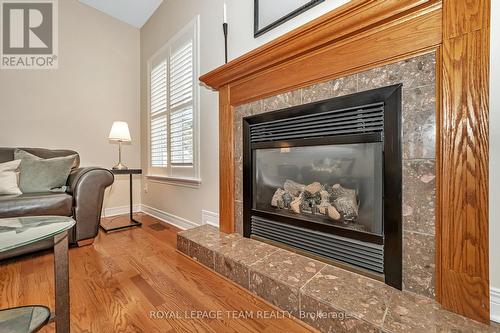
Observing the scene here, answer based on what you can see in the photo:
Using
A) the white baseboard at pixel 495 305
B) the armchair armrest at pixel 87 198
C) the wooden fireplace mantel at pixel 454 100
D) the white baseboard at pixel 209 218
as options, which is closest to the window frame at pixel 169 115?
the white baseboard at pixel 209 218

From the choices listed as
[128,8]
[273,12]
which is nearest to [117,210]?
[128,8]

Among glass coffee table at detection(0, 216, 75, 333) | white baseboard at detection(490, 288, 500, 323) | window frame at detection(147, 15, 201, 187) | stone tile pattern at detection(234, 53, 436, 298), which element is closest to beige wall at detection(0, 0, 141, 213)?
window frame at detection(147, 15, 201, 187)

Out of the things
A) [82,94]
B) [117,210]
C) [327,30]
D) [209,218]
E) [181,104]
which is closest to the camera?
[327,30]

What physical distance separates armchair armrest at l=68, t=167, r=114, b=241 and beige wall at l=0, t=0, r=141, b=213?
1014 mm

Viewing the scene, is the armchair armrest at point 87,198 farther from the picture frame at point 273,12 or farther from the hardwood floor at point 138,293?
the picture frame at point 273,12

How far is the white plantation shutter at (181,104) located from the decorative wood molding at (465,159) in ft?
6.38

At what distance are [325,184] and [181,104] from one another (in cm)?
179

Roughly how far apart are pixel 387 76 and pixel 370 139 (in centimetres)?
29

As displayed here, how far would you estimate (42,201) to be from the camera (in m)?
1.62

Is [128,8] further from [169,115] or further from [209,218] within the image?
[209,218]

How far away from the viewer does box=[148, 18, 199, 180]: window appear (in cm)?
220

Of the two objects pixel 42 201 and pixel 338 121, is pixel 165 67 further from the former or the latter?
pixel 338 121

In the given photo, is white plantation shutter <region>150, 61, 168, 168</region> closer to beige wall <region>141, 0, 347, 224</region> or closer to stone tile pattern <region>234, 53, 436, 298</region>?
beige wall <region>141, 0, 347, 224</region>

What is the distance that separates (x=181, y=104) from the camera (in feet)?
7.81
